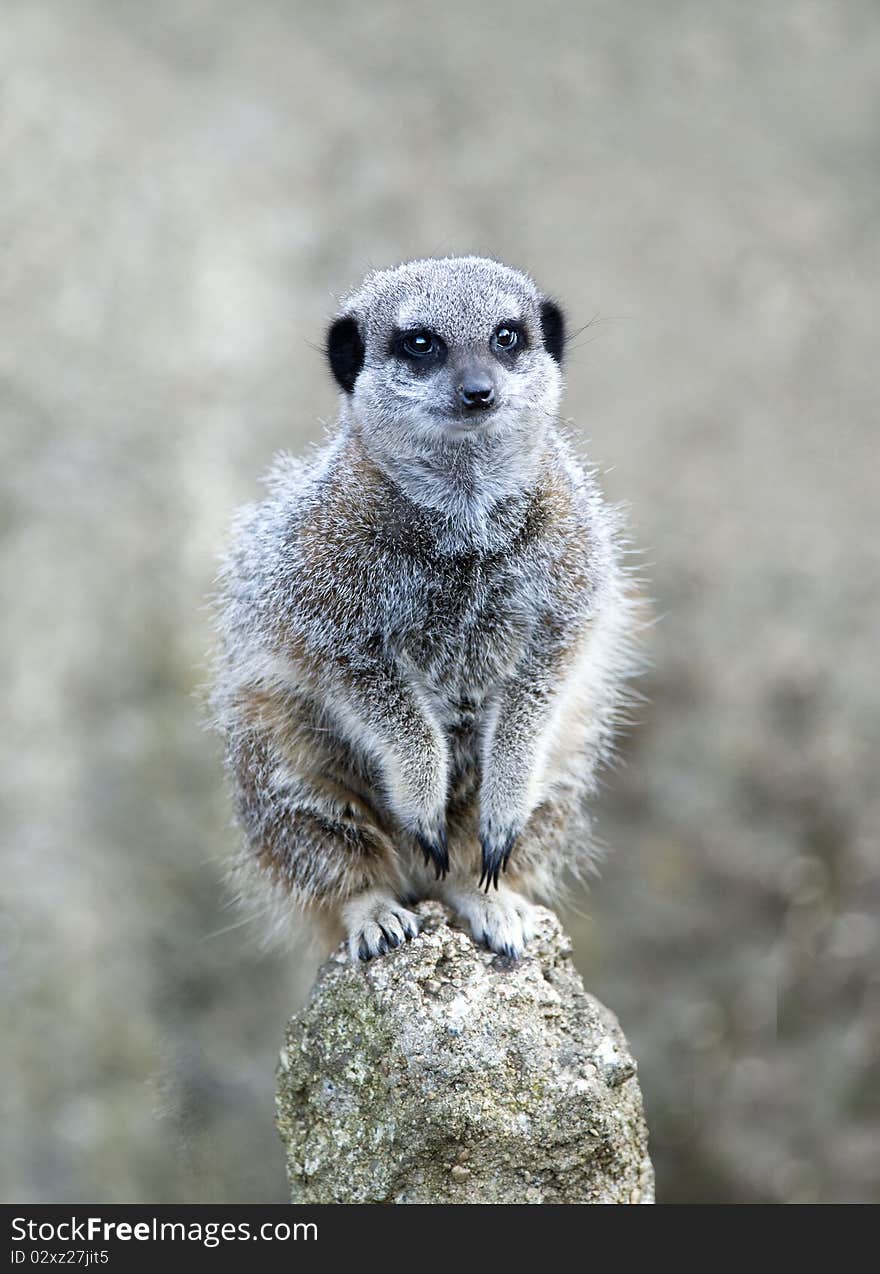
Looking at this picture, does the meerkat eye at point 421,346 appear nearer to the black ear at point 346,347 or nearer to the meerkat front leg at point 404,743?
the black ear at point 346,347

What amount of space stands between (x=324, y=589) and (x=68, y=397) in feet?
12.6

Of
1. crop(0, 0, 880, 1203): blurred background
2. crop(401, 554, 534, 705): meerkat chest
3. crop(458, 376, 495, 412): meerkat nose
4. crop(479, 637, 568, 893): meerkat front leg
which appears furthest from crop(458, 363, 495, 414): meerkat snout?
crop(0, 0, 880, 1203): blurred background

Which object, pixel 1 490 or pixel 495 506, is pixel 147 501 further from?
pixel 495 506

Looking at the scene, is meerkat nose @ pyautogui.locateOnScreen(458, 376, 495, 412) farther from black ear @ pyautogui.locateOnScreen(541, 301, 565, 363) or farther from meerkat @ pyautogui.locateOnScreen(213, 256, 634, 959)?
black ear @ pyautogui.locateOnScreen(541, 301, 565, 363)

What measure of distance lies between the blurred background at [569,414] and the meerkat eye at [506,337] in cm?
307

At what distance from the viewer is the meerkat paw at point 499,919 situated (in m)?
2.82

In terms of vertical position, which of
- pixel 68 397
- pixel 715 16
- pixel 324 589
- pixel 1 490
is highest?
pixel 715 16

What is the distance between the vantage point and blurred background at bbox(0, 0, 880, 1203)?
5953 mm

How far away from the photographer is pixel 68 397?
6.33 m

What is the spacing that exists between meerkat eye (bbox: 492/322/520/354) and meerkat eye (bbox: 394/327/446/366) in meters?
0.12

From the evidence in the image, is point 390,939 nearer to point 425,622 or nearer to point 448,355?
point 425,622

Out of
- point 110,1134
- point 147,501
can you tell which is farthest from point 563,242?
point 110,1134

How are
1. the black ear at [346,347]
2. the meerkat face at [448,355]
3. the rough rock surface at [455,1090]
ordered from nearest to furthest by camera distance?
the rough rock surface at [455,1090]
the meerkat face at [448,355]
the black ear at [346,347]

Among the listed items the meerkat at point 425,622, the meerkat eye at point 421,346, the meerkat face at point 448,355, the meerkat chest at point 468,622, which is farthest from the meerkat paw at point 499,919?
the meerkat eye at point 421,346
